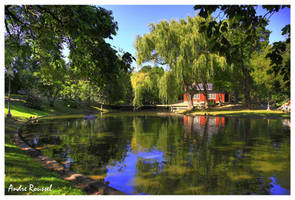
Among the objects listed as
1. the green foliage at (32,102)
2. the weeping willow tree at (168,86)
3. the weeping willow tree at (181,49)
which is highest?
the weeping willow tree at (181,49)

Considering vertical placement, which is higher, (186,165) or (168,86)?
(168,86)

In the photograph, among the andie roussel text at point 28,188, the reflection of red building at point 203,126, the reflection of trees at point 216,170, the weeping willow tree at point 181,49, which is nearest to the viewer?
the andie roussel text at point 28,188

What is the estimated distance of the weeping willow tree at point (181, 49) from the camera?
99.2 feet

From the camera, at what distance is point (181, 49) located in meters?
30.3

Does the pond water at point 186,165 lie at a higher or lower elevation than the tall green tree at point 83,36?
lower

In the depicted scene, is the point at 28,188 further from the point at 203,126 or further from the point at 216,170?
the point at 203,126

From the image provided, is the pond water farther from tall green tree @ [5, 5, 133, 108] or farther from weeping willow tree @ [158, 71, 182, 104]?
weeping willow tree @ [158, 71, 182, 104]

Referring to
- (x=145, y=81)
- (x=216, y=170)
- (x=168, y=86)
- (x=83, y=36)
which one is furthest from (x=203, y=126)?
(x=83, y=36)

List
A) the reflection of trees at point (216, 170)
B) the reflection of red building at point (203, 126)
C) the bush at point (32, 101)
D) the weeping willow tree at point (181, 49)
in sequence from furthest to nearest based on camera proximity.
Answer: the bush at point (32, 101), the weeping willow tree at point (181, 49), the reflection of red building at point (203, 126), the reflection of trees at point (216, 170)

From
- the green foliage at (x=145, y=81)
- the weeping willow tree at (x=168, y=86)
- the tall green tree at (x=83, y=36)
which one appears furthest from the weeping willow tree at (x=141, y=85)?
the tall green tree at (x=83, y=36)

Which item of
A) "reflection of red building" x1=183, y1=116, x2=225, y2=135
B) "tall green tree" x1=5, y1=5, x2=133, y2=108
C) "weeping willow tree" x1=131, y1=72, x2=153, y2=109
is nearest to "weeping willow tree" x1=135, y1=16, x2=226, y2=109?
"weeping willow tree" x1=131, y1=72, x2=153, y2=109

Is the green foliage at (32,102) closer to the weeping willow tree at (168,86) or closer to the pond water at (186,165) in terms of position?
the weeping willow tree at (168,86)
